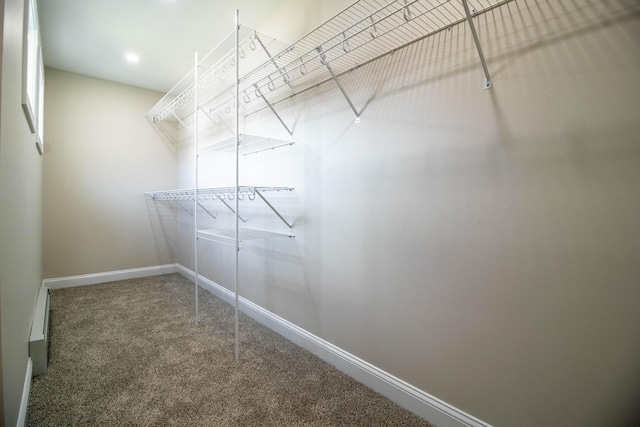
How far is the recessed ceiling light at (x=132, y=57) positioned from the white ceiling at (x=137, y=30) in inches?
1.5

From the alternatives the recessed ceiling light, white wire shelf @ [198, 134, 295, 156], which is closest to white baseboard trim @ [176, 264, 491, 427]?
white wire shelf @ [198, 134, 295, 156]

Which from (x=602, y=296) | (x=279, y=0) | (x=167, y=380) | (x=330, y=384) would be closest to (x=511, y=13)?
(x=602, y=296)

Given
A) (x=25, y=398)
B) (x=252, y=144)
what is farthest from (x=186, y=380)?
(x=252, y=144)

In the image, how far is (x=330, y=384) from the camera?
5.21 feet

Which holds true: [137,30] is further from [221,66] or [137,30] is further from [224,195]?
[224,195]

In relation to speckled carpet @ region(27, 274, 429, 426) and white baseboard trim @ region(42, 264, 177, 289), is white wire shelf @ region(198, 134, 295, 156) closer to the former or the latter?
speckled carpet @ region(27, 274, 429, 426)

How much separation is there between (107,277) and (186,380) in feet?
8.90

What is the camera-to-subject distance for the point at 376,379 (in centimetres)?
154

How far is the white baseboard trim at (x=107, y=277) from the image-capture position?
325cm

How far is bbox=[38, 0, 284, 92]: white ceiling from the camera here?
211 centimetres

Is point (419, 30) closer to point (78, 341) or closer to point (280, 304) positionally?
point (280, 304)

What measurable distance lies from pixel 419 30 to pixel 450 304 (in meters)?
1.27

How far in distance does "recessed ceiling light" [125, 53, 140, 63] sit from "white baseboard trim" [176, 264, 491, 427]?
109 inches

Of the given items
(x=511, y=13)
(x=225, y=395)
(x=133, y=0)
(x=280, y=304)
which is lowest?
(x=225, y=395)
